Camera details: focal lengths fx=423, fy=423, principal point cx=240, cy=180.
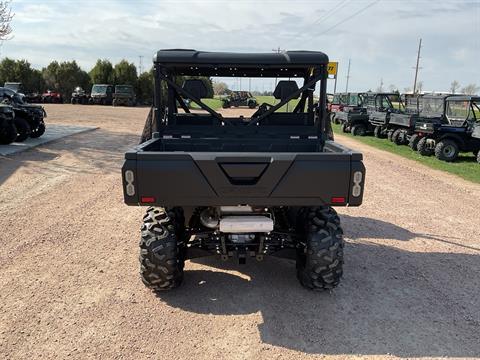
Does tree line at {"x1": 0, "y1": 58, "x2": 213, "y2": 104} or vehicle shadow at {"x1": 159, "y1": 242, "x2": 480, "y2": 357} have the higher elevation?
tree line at {"x1": 0, "y1": 58, "x2": 213, "y2": 104}

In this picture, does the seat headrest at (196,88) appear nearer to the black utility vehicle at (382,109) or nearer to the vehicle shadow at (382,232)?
the vehicle shadow at (382,232)

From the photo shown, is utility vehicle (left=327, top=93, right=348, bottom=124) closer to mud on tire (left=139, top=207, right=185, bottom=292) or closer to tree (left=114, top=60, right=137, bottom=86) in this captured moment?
mud on tire (left=139, top=207, right=185, bottom=292)

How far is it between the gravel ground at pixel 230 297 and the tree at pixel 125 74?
4322 cm

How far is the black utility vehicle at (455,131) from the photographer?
528 inches

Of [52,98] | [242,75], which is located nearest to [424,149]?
[242,75]

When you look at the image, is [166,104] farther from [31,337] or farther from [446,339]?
[446,339]

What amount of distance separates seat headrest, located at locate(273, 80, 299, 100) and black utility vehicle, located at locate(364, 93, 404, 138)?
1497cm

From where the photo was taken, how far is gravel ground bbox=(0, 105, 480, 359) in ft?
10.4

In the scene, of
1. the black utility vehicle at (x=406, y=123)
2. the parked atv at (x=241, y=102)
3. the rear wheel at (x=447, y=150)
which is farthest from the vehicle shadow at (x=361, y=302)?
the black utility vehicle at (x=406, y=123)

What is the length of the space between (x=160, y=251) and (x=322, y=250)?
141 centimetres

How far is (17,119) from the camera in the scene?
1364 cm

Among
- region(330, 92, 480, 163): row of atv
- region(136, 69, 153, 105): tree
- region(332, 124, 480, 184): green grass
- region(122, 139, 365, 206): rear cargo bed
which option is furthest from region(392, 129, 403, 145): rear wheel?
region(136, 69, 153, 105): tree

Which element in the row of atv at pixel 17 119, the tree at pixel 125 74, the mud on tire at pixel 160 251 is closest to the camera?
the mud on tire at pixel 160 251

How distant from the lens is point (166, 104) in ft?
15.8
